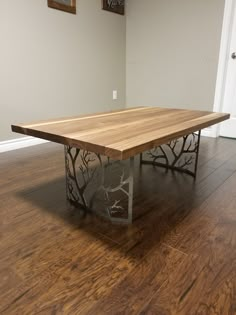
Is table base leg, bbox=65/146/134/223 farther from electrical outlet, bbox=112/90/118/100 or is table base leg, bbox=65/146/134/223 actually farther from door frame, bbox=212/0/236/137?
electrical outlet, bbox=112/90/118/100

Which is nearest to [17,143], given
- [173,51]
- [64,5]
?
[64,5]

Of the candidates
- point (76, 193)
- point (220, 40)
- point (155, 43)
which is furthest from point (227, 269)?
point (155, 43)

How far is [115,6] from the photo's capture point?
3.32m

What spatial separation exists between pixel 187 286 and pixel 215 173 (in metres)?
1.25

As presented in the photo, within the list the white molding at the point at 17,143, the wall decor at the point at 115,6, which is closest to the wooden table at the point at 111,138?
the white molding at the point at 17,143

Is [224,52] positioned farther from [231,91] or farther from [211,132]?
[211,132]

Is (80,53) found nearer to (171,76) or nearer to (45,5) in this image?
(45,5)

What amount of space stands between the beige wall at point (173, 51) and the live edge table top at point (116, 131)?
5.05 ft

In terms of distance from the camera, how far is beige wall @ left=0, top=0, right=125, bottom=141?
2.43 meters

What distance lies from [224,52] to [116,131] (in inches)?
89.2

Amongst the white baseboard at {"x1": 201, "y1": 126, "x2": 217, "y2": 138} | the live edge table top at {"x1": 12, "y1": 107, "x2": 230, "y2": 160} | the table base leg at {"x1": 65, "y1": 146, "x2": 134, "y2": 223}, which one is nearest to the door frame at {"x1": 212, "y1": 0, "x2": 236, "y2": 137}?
the white baseboard at {"x1": 201, "y1": 126, "x2": 217, "y2": 138}

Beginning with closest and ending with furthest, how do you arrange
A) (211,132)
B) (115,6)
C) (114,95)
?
(211,132) → (115,6) → (114,95)

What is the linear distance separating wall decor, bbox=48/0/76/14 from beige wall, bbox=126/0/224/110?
0.97 metres

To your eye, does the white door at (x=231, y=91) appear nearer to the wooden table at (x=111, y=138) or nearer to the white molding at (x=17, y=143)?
the wooden table at (x=111, y=138)
